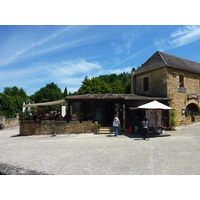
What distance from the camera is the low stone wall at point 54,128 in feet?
37.7

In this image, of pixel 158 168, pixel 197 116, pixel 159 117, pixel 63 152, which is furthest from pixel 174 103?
pixel 63 152

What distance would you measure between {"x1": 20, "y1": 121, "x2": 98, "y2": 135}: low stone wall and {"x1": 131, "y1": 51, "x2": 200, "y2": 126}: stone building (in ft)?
25.0

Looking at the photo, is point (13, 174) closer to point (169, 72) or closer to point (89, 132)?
point (89, 132)

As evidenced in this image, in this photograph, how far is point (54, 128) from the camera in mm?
11492

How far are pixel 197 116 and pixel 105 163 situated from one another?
47.4 feet

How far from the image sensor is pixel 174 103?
1362 centimetres

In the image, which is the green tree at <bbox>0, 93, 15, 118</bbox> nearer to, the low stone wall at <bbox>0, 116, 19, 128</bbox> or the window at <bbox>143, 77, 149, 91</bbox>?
the low stone wall at <bbox>0, 116, 19, 128</bbox>

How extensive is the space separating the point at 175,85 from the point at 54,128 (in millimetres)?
11850

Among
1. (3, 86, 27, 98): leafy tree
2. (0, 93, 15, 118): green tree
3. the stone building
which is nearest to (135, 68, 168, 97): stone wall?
the stone building

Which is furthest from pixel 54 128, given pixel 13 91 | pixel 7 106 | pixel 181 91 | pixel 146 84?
pixel 13 91

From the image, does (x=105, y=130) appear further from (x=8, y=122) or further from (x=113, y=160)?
(x=8, y=122)

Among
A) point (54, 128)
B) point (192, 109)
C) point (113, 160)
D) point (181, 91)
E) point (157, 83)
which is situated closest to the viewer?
point (113, 160)

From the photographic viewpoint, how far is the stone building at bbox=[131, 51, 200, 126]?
534 inches

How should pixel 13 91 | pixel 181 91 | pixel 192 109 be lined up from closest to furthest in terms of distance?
pixel 181 91
pixel 192 109
pixel 13 91
